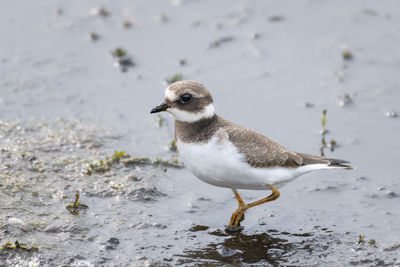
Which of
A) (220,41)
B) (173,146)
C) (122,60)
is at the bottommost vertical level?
(173,146)

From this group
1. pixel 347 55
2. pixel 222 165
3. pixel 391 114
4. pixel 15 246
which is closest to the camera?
pixel 15 246

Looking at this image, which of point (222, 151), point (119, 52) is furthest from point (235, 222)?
point (119, 52)

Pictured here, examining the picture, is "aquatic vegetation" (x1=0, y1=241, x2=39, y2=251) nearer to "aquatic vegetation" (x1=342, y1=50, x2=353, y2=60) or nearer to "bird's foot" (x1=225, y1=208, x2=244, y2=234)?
"bird's foot" (x1=225, y1=208, x2=244, y2=234)

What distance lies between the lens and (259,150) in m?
6.98

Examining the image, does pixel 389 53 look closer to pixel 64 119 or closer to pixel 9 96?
pixel 64 119

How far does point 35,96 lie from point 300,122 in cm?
456

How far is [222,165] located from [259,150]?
57cm

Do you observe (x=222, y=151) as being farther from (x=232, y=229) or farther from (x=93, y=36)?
(x=93, y=36)

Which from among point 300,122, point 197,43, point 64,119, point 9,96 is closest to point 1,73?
point 9,96

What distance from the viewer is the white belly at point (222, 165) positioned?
21.9ft

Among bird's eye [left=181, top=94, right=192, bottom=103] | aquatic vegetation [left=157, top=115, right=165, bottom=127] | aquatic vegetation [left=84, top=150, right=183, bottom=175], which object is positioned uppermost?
bird's eye [left=181, top=94, right=192, bottom=103]

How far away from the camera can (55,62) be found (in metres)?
11.5

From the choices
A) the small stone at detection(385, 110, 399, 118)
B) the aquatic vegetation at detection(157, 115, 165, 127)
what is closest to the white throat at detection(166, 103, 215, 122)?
the aquatic vegetation at detection(157, 115, 165, 127)

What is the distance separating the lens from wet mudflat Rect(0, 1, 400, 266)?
686cm
